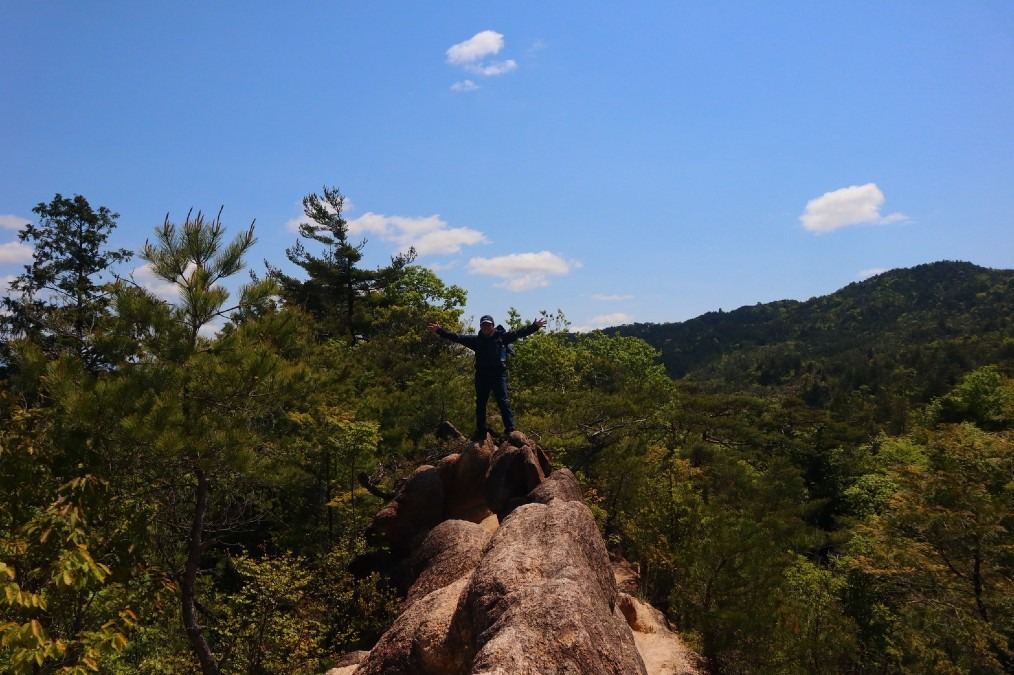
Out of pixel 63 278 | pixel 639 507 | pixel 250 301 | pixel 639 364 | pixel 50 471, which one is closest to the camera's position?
pixel 50 471

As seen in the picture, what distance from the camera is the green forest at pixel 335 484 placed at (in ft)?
22.7

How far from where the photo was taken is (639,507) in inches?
711

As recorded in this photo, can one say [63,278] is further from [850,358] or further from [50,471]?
[850,358]

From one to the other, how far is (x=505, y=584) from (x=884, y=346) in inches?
5991

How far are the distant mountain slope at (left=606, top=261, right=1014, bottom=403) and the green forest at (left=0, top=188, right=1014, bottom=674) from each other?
24205 mm

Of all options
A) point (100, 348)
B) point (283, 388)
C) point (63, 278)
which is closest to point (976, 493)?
point (283, 388)

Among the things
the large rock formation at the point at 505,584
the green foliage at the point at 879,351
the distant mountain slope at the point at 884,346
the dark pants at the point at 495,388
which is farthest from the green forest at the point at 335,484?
the distant mountain slope at the point at 884,346

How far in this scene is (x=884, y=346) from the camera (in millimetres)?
131000

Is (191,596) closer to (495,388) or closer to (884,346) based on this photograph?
(495,388)

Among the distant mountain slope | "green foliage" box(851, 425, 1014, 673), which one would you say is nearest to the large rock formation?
"green foliage" box(851, 425, 1014, 673)

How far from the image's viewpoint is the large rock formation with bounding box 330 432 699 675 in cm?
477

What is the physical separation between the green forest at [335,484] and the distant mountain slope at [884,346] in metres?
24.2

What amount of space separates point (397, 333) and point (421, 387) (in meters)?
12.1

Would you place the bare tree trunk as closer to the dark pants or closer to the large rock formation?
the large rock formation
